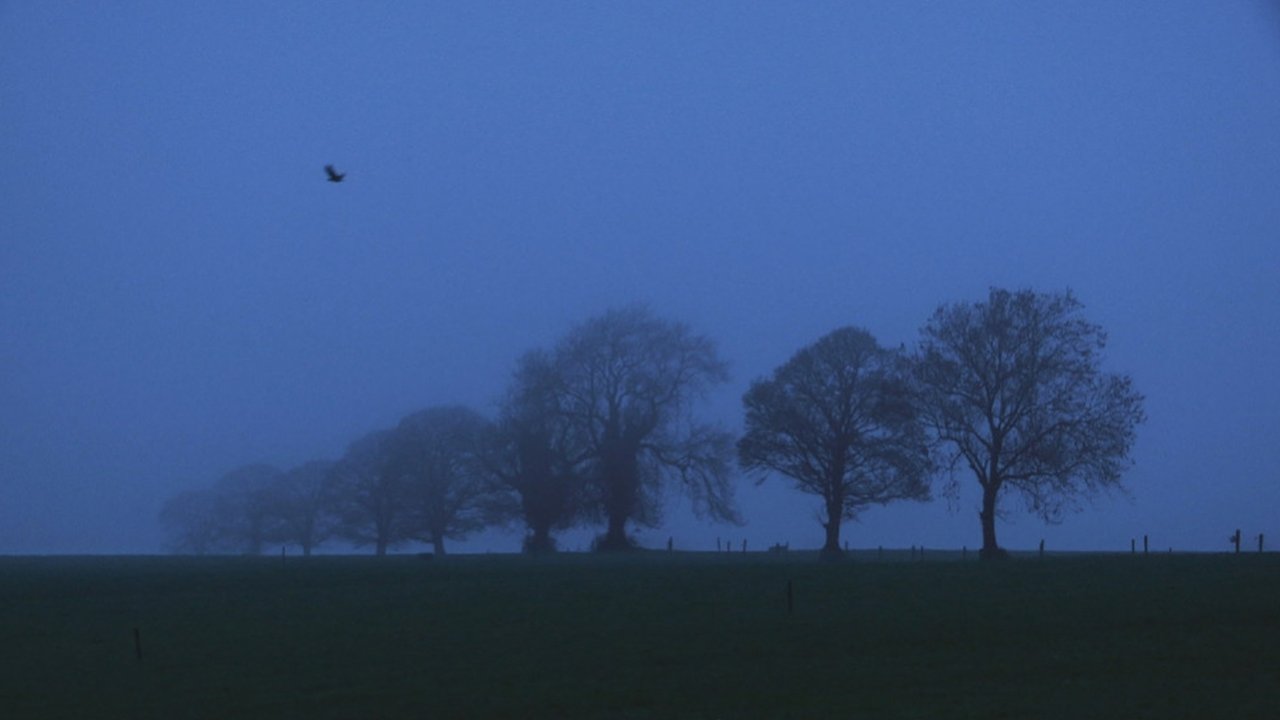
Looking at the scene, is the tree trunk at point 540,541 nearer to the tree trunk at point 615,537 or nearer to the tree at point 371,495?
the tree trunk at point 615,537

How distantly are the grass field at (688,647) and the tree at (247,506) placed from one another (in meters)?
71.6

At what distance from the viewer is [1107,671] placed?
2389cm

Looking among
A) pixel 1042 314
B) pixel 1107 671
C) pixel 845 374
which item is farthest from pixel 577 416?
pixel 1107 671

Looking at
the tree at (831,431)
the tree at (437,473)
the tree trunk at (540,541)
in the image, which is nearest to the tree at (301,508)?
the tree at (437,473)

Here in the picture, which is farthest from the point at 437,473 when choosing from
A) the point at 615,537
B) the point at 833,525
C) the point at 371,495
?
the point at 833,525

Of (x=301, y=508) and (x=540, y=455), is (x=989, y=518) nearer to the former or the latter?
(x=540, y=455)

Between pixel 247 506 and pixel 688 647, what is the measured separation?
98.6 m

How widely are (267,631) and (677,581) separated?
48.4ft

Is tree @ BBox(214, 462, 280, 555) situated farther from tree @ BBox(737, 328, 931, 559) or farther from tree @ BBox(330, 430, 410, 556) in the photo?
tree @ BBox(737, 328, 931, 559)

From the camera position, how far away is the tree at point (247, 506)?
392 feet

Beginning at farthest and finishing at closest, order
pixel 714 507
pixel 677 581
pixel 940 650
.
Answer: pixel 714 507, pixel 677 581, pixel 940 650

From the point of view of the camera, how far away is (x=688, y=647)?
29297mm

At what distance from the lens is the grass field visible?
73.6 feet

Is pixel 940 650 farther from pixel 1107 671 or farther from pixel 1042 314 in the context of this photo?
pixel 1042 314
